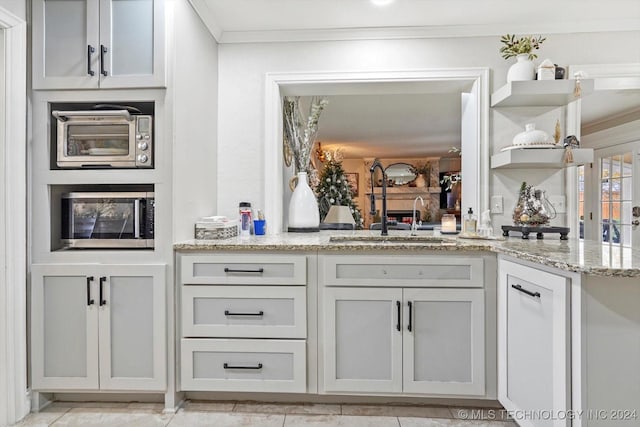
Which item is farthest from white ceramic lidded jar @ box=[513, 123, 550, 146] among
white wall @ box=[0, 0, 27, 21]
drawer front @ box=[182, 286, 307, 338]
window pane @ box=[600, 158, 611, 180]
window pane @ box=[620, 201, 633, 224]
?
white wall @ box=[0, 0, 27, 21]

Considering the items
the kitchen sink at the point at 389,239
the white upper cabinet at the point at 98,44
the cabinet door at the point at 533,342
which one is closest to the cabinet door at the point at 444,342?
the cabinet door at the point at 533,342

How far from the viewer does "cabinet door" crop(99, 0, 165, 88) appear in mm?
1906

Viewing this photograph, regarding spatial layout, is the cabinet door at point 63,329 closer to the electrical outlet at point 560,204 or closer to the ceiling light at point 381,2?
the ceiling light at point 381,2

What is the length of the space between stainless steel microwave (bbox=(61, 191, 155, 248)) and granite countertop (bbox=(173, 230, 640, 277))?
241mm

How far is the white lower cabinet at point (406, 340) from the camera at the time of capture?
1.90 metres

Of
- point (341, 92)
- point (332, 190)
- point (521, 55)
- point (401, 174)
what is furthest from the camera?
point (401, 174)

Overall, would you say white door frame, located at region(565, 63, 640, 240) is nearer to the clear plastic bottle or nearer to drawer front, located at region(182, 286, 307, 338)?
drawer front, located at region(182, 286, 307, 338)

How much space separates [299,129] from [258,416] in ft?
6.70

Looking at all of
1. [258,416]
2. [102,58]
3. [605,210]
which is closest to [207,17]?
[102,58]

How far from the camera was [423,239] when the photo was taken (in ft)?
7.77

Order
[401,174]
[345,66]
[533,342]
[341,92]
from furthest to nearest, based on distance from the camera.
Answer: [401,174] → [341,92] → [345,66] → [533,342]

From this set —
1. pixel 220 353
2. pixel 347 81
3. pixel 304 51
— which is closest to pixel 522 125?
pixel 347 81

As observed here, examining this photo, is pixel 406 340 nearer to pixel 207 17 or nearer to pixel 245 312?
pixel 245 312

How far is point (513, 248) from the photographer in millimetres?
1748
